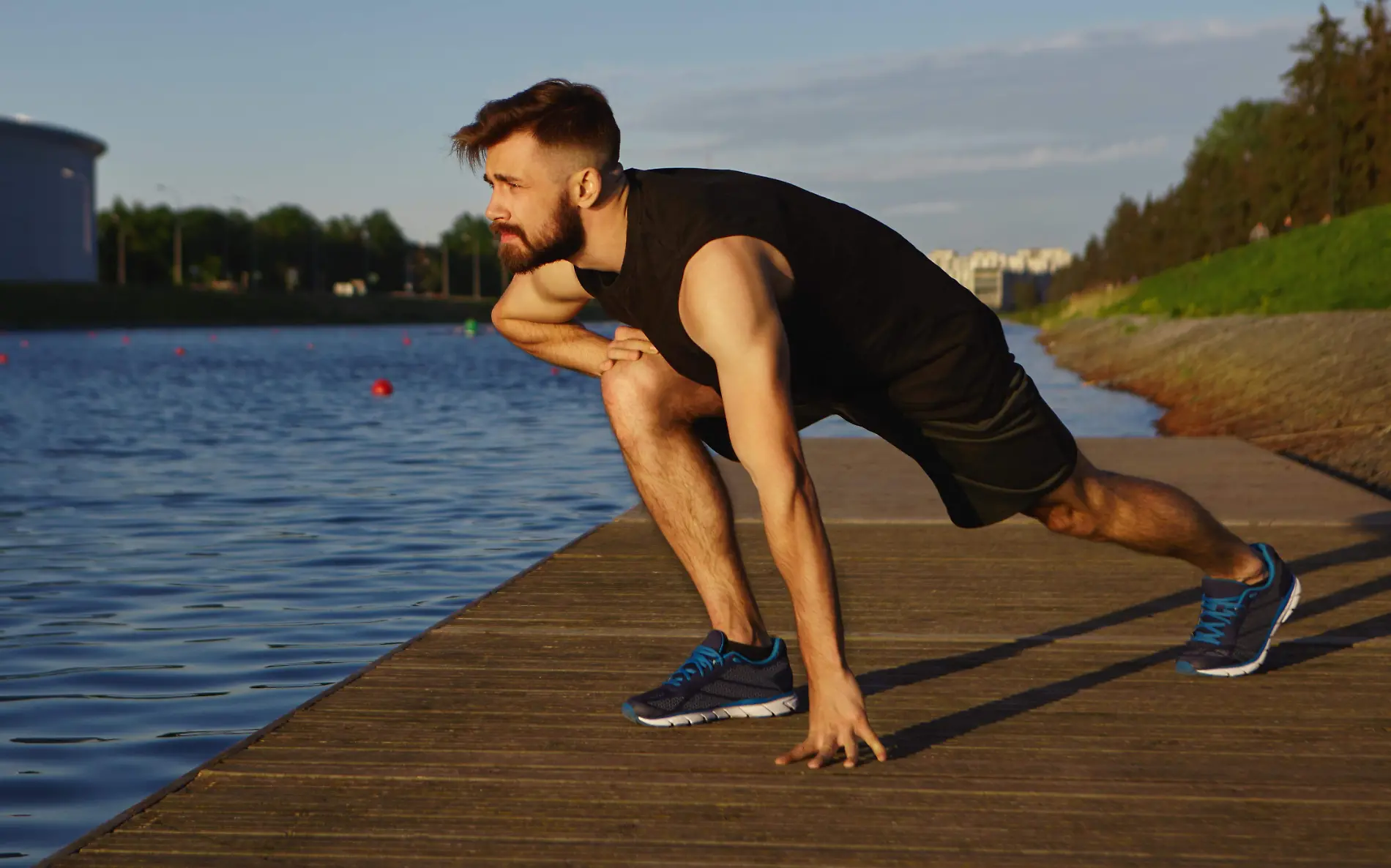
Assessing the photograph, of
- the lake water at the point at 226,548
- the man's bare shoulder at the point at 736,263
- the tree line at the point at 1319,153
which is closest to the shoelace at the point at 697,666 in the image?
the man's bare shoulder at the point at 736,263

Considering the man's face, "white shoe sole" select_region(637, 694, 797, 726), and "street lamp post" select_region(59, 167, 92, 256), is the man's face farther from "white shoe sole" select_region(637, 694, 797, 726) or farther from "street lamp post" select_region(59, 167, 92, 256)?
"street lamp post" select_region(59, 167, 92, 256)

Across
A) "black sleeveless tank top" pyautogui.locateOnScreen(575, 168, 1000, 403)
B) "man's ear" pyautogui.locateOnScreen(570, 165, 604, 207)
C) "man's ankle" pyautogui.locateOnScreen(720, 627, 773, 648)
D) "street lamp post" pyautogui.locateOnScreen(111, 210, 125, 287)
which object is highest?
"street lamp post" pyautogui.locateOnScreen(111, 210, 125, 287)

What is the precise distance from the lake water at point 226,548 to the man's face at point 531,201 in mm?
2053

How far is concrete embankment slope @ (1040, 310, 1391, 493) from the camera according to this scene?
1278cm

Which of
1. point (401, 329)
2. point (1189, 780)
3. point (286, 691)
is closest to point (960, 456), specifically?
point (1189, 780)

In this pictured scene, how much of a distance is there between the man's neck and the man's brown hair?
84 millimetres

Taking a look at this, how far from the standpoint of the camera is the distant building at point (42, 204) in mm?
105125

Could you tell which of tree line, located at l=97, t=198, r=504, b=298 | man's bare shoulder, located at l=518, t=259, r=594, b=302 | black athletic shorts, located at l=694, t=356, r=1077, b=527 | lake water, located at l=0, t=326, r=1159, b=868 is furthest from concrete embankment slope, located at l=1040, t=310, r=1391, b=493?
tree line, located at l=97, t=198, r=504, b=298

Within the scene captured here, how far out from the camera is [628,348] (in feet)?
14.8

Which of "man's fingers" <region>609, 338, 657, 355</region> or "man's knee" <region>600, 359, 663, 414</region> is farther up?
"man's fingers" <region>609, 338, 657, 355</region>

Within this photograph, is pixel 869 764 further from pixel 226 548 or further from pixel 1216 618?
pixel 226 548

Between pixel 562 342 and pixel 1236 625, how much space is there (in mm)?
2198

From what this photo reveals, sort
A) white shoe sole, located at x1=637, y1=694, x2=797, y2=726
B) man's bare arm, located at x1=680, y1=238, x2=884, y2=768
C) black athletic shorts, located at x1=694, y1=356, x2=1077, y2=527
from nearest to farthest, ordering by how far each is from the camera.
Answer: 1. man's bare arm, located at x1=680, y1=238, x2=884, y2=768
2. white shoe sole, located at x1=637, y1=694, x2=797, y2=726
3. black athletic shorts, located at x1=694, y1=356, x2=1077, y2=527

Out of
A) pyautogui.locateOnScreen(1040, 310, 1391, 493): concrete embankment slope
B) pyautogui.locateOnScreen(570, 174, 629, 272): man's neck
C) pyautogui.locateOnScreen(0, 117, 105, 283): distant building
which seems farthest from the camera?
pyautogui.locateOnScreen(0, 117, 105, 283): distant building
